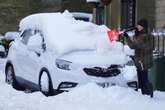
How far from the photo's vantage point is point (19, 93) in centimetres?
1423

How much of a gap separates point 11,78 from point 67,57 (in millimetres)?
2932

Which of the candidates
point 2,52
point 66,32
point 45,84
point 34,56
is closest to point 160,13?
point 2,52

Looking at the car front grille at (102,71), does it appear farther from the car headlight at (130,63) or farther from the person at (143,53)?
the car headlight at (130,63)

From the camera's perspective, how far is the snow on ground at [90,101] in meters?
11.4

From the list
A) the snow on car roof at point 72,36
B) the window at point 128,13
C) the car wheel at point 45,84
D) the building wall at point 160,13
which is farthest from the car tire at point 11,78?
the window at point 128,13

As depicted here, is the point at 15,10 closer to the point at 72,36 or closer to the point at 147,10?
the point at 147,10

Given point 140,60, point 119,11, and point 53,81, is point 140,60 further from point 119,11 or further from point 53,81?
point 119,11

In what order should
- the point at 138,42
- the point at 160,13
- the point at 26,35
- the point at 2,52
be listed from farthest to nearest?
the point at 2,52 < the point at 160,13 < the point at 26,35 < the point at 138,42

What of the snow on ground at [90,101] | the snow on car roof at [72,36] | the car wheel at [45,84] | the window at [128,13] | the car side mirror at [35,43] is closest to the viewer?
the snow on ground at [90,101]

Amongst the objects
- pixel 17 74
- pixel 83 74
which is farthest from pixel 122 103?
pixel 17 74

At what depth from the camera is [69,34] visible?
563 inches

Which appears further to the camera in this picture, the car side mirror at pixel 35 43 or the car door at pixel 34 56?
the car side mirror at pixel 35 43

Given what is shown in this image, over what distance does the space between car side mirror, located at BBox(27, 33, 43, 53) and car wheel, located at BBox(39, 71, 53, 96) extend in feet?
2.16

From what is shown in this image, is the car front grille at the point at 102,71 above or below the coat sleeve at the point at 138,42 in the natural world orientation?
below
